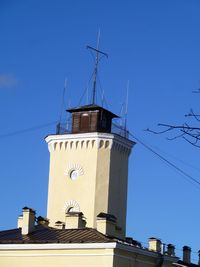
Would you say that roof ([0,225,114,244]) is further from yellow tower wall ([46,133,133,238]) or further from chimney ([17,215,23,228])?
yellow tower wall ([46,133,133,238])

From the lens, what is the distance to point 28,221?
35.1m

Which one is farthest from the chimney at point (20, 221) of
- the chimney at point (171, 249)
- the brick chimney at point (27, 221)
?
the chimney at point (171, 249)

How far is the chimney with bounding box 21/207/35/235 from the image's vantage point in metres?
34.6

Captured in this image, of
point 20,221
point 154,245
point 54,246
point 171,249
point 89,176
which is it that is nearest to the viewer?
point 54,246

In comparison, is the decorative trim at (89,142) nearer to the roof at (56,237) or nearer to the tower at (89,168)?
the tower at (89,168)

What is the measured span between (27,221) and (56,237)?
252cm

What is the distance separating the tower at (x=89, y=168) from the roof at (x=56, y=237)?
10593 millimetres

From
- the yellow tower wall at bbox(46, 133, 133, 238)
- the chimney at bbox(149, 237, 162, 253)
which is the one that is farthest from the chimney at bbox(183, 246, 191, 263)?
the chimney at bbox(149, 237, 162, 253)

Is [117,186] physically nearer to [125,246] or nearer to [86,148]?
[86,148]

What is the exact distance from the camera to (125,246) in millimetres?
31500

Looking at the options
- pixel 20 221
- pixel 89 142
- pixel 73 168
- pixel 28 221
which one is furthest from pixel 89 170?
pixel 28 221

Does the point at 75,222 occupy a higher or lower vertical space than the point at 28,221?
higher

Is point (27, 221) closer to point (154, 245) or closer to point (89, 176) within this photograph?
point (154, 245)

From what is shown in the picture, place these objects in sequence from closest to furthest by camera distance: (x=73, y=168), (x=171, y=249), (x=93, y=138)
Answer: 1. (x=171, y=249)
2. (x=93, y=138)
3. (x=73, y=168)
